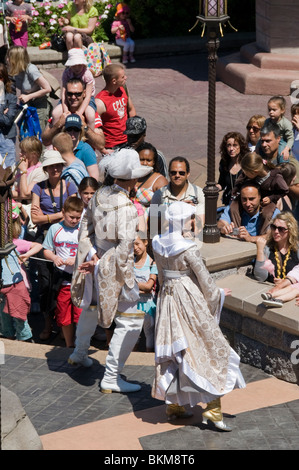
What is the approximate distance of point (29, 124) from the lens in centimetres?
1269

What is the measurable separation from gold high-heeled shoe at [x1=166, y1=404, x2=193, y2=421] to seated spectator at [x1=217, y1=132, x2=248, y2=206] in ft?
11.5

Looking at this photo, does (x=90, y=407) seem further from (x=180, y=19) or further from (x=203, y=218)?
(x=180, y=19)

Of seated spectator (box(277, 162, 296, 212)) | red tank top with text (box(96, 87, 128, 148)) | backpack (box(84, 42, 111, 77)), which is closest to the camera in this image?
seated spectator (box(277, 162, 296, 212))

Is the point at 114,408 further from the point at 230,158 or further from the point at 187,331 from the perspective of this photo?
the point at 230,158

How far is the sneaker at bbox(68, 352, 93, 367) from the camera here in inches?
328

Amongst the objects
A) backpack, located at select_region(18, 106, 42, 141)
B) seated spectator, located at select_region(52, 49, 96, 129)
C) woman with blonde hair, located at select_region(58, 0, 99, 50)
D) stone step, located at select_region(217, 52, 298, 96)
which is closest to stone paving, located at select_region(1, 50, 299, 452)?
seated spectator, located at select_region(52, 49, 96, 129)

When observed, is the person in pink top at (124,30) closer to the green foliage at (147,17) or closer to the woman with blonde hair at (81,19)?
the green foliage at (147,17)

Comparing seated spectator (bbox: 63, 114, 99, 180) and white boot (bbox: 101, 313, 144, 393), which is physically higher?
seated spectator (bbox: 63, 114, 99, 180)

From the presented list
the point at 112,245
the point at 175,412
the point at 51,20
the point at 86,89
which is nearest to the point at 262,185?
the point at 112,245

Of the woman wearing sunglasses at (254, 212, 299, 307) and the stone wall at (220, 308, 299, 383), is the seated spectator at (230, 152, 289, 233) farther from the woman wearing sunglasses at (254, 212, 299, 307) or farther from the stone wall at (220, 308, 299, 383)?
the stone wall at (220, 308, 299, 383)

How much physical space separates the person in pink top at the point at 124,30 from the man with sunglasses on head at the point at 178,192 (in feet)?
33.4

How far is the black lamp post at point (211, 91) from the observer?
29.1ft

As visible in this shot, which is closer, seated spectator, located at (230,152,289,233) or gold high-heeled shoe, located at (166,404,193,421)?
gold high-heeled shoe, located at (166,404,193,421)

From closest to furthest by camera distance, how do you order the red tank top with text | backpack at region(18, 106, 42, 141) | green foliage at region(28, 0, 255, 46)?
1. the red tank top with text
2. backpack at region(18, 106, 42, 141)
3. green foliage at region(28, 0, 255, 46)
